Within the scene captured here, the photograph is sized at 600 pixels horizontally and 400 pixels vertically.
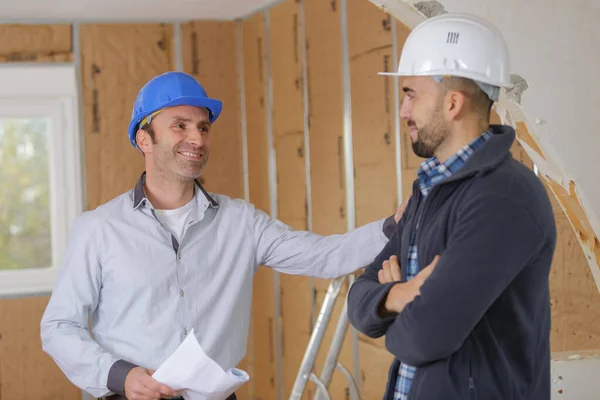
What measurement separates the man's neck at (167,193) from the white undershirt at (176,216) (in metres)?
0.02

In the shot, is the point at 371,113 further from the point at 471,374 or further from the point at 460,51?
the point at 471,374

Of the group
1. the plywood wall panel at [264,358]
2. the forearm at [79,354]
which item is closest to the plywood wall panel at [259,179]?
the plywood wall panel at [264,358]

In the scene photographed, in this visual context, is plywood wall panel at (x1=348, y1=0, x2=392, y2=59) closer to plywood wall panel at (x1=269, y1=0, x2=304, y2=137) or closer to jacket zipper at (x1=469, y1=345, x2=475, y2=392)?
plywood wall panel at (x1=269, y1=0, x2=304, y2=137)

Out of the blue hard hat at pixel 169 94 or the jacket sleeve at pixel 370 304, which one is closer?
the jacket sleeve at pixel 370 304

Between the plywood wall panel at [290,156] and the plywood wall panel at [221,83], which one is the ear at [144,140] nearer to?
the plywood wall panel at [290,156]

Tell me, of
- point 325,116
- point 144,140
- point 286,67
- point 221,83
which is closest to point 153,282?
point 144,140

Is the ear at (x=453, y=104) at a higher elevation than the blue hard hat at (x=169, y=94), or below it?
below

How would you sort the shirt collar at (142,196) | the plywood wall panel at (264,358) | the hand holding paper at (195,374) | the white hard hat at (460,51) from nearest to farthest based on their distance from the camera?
1. the white hard hat at (460,51)
2. the hand holding paper at (195,374)
3. the shirt collar at (142,196)
4. the plywood wall panel at (264,358)

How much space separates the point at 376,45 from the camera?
12.2ft

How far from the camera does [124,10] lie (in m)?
4.85

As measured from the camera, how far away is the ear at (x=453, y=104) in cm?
156

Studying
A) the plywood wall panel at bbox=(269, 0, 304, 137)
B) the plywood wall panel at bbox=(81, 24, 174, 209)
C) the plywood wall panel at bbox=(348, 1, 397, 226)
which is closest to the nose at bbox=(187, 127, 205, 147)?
the plywood wall panel at bbox=(348, 1, 397, 226)

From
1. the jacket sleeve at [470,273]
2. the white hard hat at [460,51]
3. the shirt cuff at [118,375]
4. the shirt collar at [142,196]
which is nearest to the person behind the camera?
the jacket sleeve at [470,273]

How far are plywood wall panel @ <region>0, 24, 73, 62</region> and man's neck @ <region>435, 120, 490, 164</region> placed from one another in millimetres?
3991
